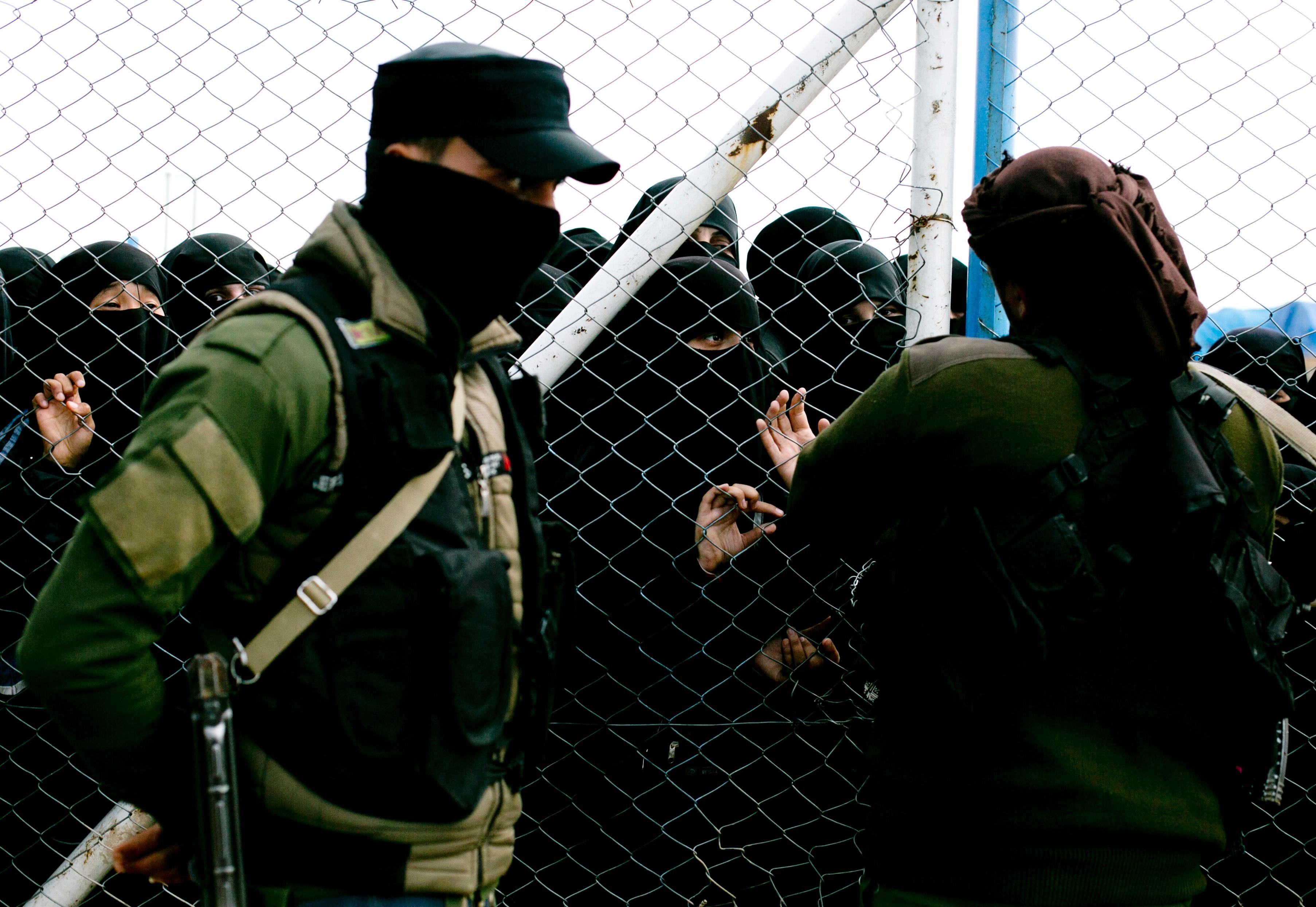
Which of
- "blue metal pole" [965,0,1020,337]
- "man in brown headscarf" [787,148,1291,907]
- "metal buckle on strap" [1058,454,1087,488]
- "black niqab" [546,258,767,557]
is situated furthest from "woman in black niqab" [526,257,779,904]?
"metal buckle on strap" [1058,454,1087,488]

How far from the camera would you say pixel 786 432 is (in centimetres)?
205

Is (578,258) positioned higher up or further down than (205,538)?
further down

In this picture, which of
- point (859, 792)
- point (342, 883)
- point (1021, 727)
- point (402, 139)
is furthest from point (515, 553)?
point (859, 792)

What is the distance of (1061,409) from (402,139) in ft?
3.22

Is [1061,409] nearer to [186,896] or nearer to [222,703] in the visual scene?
[222,703]

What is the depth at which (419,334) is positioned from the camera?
50.9 inches

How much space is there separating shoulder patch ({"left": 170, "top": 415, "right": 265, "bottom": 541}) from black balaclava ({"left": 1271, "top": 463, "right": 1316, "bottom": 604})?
1832 millimetres

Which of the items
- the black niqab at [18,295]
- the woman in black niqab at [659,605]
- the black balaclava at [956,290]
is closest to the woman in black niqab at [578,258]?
the woman in black niqab at [659,605]

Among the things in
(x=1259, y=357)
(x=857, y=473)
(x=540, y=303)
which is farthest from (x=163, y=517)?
(x=1259, y=357)

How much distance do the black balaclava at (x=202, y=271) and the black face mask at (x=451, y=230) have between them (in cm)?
179

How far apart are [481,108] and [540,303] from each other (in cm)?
195

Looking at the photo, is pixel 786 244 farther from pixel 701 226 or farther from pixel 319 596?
pixel 319 596

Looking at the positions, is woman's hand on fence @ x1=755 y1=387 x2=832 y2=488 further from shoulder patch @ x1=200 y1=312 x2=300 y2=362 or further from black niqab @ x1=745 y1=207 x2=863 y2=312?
black niqab @ x1=745 y1=207 x2=863 y2=312

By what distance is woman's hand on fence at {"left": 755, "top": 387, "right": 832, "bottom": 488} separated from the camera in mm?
1974
